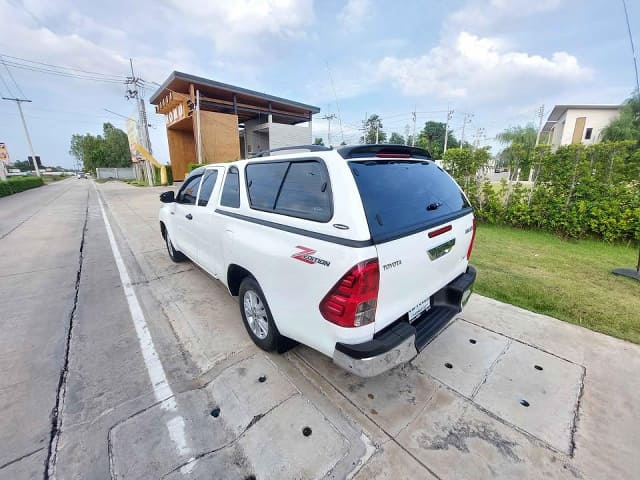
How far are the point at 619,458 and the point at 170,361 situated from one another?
343 cm

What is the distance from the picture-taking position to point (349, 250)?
1.62 meters

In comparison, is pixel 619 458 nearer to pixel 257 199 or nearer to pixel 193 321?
pixel 257 199

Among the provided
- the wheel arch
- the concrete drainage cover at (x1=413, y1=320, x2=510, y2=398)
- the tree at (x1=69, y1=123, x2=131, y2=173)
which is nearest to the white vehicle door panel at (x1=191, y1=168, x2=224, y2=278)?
the wheel arch

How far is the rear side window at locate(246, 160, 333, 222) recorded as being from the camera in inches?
75.7

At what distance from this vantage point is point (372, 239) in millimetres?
1643

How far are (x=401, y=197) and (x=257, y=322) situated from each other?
5.89 ft

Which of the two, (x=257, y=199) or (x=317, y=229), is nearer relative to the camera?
(x=317, y=229)

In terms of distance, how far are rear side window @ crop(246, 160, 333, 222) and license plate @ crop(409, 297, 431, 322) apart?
3.26ft

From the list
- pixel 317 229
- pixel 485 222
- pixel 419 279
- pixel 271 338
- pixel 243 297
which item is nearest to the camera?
pixel 317 229

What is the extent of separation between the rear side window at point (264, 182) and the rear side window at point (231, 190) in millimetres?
208

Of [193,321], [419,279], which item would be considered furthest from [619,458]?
[193,321]

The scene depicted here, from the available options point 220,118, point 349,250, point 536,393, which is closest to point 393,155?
point 349,250

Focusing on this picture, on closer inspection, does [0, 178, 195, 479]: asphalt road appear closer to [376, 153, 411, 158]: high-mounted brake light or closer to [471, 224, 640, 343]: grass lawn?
[376, 153, 411, 158]: high-mounted brake light

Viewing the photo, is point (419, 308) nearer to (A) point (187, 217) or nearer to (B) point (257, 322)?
(B) point (257, 322)
